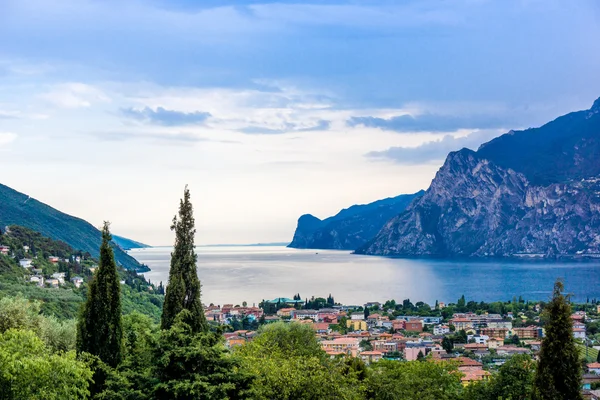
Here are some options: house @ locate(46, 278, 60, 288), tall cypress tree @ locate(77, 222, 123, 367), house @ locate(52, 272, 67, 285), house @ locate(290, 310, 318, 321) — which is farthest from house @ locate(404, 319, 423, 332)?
tall cypress tree @ locate(77, 222, 123, 367)

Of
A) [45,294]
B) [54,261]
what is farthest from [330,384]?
[54,261]

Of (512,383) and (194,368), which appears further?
(512,383)

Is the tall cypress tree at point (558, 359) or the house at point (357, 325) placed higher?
the tall cypress tree at point (558, 359)

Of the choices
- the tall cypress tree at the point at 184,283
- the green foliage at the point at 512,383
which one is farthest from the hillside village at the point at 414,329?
the tall cypress tree at the point at 184,283

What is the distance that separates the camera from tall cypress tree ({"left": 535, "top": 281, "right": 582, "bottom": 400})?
1120 centimetres

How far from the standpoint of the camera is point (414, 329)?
217ft

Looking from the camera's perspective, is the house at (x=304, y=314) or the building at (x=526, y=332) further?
the house at (x=304, y=314)

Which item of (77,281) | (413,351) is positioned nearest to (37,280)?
(77,281)

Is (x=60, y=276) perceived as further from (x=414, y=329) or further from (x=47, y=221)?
(x=47, y=221)

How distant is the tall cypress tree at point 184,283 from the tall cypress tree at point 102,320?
0.99 metres

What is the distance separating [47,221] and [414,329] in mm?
74505

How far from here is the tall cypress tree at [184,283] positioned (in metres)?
12.5

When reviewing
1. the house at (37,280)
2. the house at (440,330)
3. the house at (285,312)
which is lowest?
the house at (440,330)

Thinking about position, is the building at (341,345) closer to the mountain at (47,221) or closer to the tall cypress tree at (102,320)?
the tall cypress tree at (102,320)
